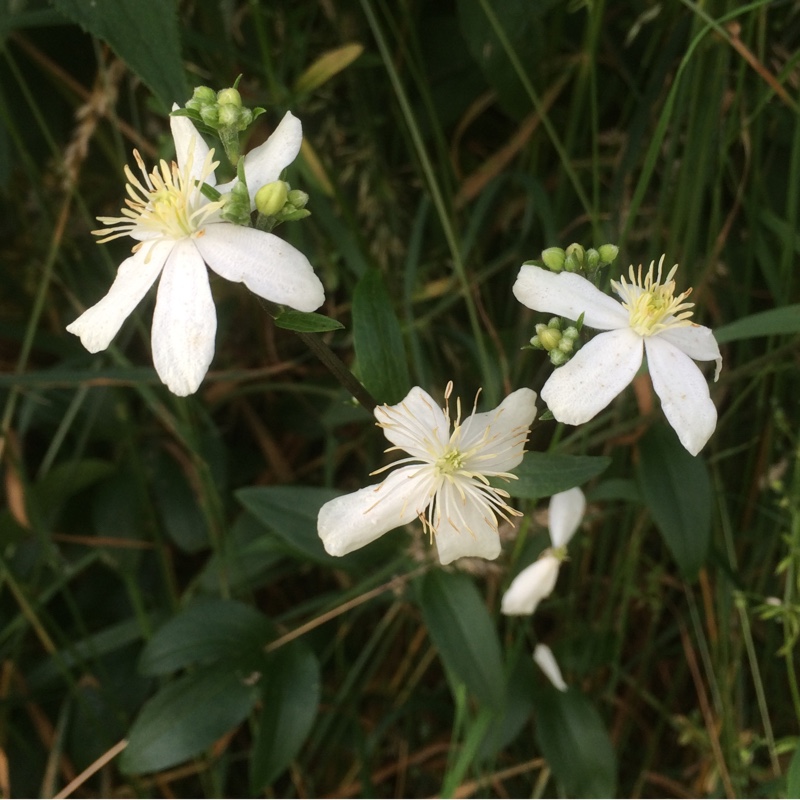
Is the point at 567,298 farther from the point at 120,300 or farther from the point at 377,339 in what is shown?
the point at 120,300

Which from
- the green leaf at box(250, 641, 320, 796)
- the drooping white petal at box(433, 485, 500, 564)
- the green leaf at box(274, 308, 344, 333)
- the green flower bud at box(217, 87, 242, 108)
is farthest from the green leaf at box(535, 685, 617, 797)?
the green flower bud at box(217, 87, 242, 108)

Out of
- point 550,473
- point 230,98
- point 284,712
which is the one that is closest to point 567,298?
point 550,473

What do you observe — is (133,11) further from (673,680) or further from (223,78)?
(673,680)

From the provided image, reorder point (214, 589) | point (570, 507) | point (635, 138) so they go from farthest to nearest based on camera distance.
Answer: point (214, 589)
point (635, 138)
point (570, 507)

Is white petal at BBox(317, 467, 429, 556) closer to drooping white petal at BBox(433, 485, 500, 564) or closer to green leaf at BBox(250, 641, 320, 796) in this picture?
drooping white petal at BBox(433, 485, 500, 564)

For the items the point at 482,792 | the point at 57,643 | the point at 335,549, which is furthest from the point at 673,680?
the point at 57,643

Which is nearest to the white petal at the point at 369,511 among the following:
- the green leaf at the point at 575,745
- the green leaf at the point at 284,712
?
the green leaf at the point at 284,712

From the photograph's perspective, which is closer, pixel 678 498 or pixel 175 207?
pixel 175 207
